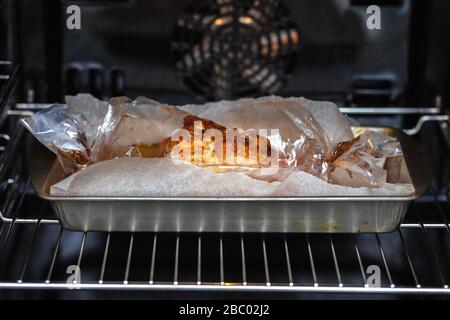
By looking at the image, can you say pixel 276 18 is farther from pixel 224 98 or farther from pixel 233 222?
pixel 233 222

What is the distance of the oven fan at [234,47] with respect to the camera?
1464mm

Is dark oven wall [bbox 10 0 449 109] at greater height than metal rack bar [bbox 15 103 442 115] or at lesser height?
greater

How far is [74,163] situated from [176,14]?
0.33 meters

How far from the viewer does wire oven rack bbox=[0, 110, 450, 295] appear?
3.69 ft

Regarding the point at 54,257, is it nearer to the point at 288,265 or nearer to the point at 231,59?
the point at 288,265

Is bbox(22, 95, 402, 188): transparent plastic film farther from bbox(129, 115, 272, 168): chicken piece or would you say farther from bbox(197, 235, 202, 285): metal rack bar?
bbox(197, 235, 202, 285): metal rack bar

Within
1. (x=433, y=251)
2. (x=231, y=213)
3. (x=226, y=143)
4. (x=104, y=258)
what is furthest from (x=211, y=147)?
(x=433, y=251)

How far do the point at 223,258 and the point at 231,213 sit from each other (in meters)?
0.09

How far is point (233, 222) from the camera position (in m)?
1.21

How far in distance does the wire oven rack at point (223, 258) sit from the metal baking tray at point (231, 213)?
28mm

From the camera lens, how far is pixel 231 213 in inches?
47.0

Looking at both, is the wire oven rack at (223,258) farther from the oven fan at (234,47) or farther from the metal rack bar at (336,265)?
the oven fan at (234,47)

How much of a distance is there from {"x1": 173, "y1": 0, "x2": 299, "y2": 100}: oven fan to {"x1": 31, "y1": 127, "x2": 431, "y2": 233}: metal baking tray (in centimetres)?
36

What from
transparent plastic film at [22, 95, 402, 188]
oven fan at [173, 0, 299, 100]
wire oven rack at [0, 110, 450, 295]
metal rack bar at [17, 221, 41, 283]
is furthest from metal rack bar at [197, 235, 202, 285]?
oven fan at [173, 0, 299, 100]
